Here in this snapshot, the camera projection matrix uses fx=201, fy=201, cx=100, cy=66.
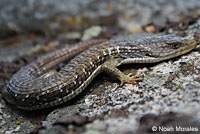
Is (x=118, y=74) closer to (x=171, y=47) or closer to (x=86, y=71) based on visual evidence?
(x=86, y=71)

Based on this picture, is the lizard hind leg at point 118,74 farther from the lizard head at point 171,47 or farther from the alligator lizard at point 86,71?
the lizard head at point 171,47

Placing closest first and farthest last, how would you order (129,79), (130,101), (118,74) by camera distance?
1. (130,101)
2. (129,79)
3. (118,74)

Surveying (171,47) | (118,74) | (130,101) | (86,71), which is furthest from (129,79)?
(171,47)

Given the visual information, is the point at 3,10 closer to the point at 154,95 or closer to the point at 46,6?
the point at 46,6

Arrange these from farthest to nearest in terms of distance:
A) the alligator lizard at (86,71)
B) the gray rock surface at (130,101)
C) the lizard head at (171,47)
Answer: the lizard head at (171,47)
the alligator lizard at (86,71)
the gray rock surface at (130,101)

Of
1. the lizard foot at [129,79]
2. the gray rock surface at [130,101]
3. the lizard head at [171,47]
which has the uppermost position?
the lizard head at [171,47]

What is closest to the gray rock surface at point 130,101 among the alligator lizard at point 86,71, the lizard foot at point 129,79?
the lizard foot at point 129,79

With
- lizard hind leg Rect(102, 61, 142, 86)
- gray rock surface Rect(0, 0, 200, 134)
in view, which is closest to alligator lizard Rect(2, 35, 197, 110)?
lizard hind leg Rect(102, 61, 142, 86)
